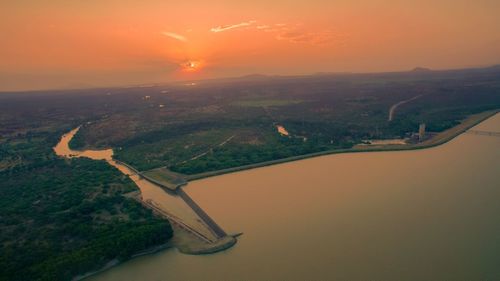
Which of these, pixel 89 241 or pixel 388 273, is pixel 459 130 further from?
pixel 89 241

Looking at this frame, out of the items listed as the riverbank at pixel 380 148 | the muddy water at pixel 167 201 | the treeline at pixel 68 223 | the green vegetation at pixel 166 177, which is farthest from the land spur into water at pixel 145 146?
the muddy water at pixel 167 201

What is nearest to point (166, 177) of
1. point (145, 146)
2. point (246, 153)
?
point (246, 153)

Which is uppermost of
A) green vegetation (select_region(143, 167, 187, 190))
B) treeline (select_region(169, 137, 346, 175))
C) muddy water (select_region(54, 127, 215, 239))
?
treeline (select_region(169, 137, 346, 175))

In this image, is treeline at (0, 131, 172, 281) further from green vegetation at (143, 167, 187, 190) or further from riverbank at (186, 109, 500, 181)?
riverbank at (186, 109, 500, 181)

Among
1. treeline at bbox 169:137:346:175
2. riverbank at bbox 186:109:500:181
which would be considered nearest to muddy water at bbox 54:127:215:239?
riverbank at bbox 186:109:500:181

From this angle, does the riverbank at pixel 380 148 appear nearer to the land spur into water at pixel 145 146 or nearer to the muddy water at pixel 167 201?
the land spur into water at pixel 145 146

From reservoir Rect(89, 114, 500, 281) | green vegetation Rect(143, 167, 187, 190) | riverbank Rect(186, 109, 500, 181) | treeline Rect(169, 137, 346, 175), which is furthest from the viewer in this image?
treeline Rect(169, 137, 346, 175)

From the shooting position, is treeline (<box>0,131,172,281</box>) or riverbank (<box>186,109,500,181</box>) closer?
treeline (<box>0,131,172,281</box>)

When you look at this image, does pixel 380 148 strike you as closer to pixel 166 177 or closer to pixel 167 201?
pixel 166 177
